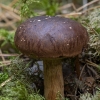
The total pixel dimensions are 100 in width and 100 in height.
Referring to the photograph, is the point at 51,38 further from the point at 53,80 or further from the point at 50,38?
the point at 53,80

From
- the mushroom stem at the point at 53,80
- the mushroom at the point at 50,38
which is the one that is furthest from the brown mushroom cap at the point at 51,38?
the mushroom stem at the point at 53,80

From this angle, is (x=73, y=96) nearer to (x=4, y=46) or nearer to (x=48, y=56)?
(x=48, y=56)

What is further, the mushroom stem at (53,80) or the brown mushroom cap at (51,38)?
the mushroom stem at (53,80)

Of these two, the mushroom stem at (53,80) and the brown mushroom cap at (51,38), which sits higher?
the brown mushroom cap at (51,38)

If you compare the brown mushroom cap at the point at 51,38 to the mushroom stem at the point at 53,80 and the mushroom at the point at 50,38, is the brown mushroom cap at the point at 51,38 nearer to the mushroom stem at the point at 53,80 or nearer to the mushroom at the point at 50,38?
the mushroom at the point at 50,38

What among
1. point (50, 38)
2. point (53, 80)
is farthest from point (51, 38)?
point (53, 80)

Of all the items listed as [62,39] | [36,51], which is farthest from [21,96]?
[62,39]
